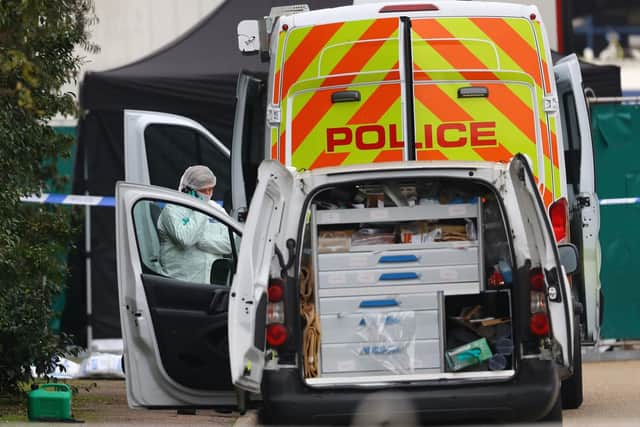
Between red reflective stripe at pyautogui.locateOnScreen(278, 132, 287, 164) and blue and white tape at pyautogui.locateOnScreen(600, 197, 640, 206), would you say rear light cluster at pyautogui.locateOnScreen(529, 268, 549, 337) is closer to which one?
red reflective stripe at pyautogui.locateOnScreen(278, 132, 287, 164)

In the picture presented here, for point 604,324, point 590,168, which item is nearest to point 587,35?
point 604,324

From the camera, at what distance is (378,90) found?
948 centimetres

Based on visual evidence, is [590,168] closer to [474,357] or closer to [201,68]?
[474,357]

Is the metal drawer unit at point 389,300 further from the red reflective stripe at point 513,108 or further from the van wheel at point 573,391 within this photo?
the van wheel at point 573,391

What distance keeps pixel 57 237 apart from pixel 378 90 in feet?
8.37

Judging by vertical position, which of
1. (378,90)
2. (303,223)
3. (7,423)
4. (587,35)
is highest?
(587,35)

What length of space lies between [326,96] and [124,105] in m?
4.71

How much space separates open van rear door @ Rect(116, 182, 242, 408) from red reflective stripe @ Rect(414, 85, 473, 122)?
1567mm

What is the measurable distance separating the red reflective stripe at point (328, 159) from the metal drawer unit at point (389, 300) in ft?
5.68

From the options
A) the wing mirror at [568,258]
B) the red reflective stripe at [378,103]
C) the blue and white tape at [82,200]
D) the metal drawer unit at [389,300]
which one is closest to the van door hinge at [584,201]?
the red reflective stripe at [378,103]

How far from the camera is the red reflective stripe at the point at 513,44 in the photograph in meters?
9.48

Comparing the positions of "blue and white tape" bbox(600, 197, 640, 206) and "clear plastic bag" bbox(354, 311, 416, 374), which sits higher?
"blue and white tape" bbox(600, 197, 640, 206)

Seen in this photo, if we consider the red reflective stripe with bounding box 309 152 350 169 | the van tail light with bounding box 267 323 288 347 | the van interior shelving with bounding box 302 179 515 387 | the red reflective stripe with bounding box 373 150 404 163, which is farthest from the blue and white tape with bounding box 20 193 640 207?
the van tail light with bounding box 267 323 288 347

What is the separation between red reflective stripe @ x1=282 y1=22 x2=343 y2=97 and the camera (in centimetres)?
965
